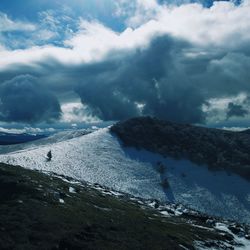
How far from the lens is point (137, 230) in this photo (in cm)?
6800

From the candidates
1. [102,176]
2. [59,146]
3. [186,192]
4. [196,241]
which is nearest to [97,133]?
[59,146]

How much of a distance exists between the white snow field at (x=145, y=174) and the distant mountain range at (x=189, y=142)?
4718mm

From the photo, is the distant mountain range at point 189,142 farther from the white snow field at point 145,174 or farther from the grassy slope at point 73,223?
the grassy slope at point 73,223

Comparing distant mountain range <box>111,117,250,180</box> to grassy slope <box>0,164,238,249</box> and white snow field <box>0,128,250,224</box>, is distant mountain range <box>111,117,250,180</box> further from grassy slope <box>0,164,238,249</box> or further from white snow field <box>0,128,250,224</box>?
grassy slope <box>0,164,238,249</box>

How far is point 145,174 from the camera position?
5797 inches

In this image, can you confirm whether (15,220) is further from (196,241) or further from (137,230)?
(196,241)

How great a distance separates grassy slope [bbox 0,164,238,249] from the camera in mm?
56188

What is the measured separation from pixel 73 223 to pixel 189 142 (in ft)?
386

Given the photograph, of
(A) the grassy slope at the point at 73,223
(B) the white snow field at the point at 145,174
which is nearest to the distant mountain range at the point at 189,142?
(B) the white snow field at the point at 145,174

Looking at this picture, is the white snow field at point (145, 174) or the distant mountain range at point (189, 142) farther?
the distant mountain range at point (189, 142)

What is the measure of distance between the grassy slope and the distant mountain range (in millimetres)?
78290

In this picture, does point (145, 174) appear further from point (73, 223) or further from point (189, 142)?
point (73, 223)

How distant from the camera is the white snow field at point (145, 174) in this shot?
130875mm

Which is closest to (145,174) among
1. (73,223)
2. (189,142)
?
(189,142)
